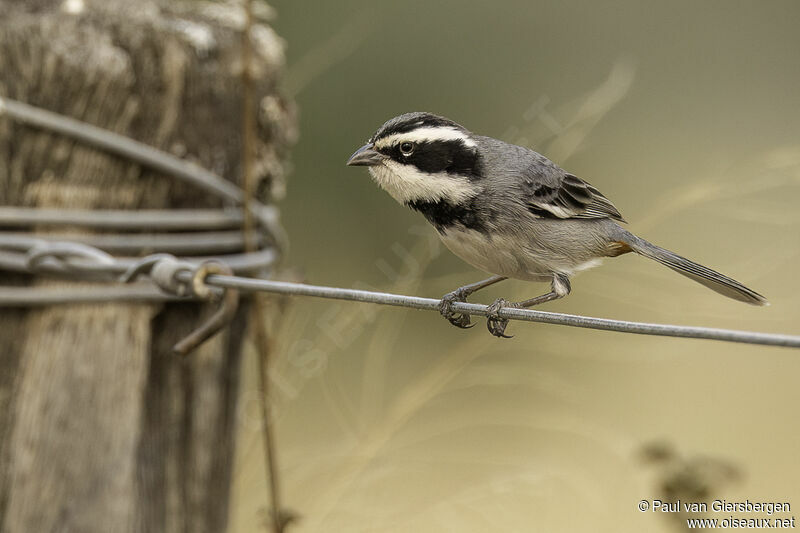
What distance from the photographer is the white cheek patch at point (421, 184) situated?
3.29 meters

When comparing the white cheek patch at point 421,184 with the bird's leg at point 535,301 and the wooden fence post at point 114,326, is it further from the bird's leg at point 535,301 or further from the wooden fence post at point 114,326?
the wooden fence post at point 114,326

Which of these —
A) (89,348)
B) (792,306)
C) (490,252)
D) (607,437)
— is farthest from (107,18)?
(792,306)

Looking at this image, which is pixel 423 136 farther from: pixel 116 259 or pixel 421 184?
pixel 116 259

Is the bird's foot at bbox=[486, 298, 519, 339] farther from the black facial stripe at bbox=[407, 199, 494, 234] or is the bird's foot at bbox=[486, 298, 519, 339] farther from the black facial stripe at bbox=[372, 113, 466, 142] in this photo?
the black facial stripe at bbox=[372, 113, 466, 142]

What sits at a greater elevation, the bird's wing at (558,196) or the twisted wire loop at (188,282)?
the bird's wing at (558,196)

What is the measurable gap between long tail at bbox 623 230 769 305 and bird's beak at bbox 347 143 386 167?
36.0 inches

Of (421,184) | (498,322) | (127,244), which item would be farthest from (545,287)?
(127,244)

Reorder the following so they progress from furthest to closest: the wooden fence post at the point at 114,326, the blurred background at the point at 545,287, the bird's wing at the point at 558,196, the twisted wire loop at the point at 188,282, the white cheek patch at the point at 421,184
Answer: the blurred background at the point at 545,287 → the bird's wing at the point at 558,196 → the white cheek patch at the point at 421,184 → the wooden fence post at the point at 114,326 → the twisted wire loop at the point at 188,282

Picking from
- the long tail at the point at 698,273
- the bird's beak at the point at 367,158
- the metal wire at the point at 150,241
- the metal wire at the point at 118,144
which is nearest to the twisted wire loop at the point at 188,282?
the metal wire at the point at 150,241

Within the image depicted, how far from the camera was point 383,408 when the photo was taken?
4.15 m

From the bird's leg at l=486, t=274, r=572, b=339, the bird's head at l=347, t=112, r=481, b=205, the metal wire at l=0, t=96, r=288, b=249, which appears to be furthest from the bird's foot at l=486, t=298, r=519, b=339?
the metal wire at l=0, t=96, r=288, b=249

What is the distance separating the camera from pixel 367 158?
3.34 m

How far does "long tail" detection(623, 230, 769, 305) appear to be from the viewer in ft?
10.4

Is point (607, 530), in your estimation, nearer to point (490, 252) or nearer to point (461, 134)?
point (490, 252)
